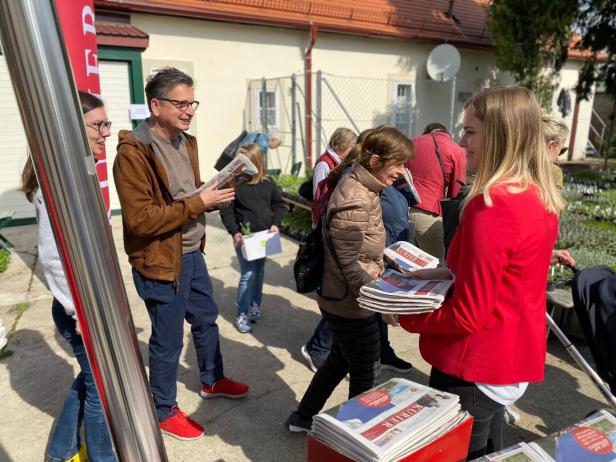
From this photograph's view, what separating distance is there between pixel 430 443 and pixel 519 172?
92 centimetres

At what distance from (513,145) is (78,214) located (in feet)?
4.59

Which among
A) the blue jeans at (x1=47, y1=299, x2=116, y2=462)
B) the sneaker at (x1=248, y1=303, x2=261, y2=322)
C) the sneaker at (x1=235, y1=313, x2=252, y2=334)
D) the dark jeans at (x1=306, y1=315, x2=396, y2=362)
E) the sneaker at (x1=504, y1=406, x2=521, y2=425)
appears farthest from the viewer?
the sneaker at (x1=248, y1=303, x2=261, y2=322)

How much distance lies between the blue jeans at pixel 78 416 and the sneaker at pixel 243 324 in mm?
1869

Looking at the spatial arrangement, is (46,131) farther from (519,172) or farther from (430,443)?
(519,172)

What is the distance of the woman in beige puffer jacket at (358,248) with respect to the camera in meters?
2.37

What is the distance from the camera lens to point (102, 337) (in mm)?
791

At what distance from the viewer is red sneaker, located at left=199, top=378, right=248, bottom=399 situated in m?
3.29

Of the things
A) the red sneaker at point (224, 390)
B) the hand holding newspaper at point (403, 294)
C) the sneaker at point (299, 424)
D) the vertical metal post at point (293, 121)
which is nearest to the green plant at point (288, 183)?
the vertical metal post at point (293, 121)

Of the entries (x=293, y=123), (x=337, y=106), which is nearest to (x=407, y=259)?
(x=293, y=123)

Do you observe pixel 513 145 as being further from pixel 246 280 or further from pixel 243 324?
pixel 243 324

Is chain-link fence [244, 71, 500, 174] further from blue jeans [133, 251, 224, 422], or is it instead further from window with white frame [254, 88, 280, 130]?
blue jeans [133, 251, 224, 422]

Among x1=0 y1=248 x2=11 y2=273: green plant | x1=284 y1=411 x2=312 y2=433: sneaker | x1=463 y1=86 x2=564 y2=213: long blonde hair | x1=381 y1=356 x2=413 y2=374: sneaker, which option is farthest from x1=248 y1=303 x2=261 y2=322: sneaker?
x1=0 y1=248 x2=11 y2=273: green plant

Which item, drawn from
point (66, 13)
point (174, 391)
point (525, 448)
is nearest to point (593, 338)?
point (525, 448)

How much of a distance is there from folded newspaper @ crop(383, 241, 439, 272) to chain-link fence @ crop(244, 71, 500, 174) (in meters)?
7.15
